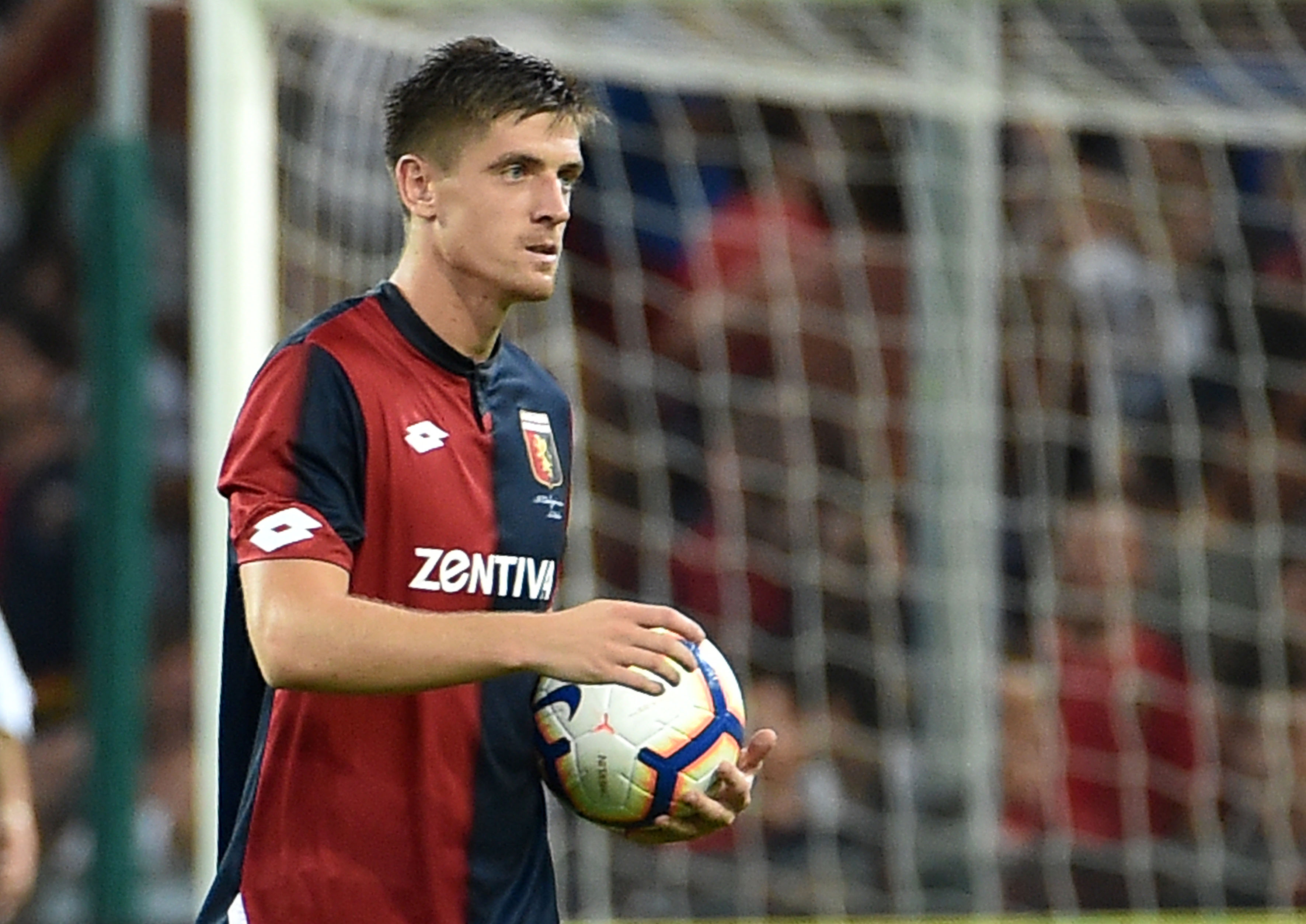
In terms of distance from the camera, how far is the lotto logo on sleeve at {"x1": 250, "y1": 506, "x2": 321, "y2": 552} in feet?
8.69

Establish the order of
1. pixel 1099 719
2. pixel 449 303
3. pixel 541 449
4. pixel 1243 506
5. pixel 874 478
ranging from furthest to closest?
pixel 1243 506, pixel 874 478, pixel 1099 719, pixel 541 449, pixel 449 303

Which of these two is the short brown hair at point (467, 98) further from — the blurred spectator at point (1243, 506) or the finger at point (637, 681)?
the blurred spectator at point (1243, 506)

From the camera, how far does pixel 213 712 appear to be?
179 inches

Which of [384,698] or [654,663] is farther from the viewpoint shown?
[384,698]

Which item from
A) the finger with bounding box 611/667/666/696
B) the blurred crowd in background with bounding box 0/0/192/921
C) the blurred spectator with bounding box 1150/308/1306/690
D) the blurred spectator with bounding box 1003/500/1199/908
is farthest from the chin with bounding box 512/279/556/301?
the blurred crowd in background with bounding box 0/0/192/921

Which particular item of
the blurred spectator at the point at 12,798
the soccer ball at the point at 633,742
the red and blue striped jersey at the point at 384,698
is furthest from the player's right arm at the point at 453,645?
the blurred spectator at the point at 12,798

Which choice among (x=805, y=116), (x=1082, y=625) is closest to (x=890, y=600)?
(x=1082, y=625)

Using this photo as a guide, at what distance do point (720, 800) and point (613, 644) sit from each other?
403mm

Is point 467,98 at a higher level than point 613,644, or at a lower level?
higher

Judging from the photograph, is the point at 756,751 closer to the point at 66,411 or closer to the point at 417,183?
the point at 417,183

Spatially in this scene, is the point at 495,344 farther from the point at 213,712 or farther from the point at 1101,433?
the point at 1101,433

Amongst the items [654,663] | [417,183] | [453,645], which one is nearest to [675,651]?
[654,663]

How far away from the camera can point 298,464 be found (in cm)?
271

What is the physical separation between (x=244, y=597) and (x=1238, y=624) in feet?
14.3
